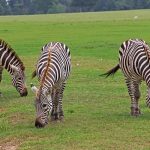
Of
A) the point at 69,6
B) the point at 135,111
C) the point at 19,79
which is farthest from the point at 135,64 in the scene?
the point at 69,6

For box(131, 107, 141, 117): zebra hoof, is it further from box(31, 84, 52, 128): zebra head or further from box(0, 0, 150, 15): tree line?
box(0, 0, 150, 15): tree line

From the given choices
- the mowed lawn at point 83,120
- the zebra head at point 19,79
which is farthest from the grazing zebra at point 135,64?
the zebra head at point 19,79

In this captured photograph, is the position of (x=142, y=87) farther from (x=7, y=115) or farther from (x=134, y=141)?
(x=134, y=141)

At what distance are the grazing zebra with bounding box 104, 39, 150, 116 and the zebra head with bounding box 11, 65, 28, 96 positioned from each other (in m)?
3.78

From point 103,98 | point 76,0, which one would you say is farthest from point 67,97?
point 76,0

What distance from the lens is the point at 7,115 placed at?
1346 cm

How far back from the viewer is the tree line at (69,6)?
419ft

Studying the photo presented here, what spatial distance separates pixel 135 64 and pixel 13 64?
4772 mm

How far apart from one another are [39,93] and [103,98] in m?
4.95

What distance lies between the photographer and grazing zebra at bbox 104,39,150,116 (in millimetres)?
12062

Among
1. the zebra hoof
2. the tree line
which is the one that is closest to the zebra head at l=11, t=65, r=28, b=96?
the zebra hoof

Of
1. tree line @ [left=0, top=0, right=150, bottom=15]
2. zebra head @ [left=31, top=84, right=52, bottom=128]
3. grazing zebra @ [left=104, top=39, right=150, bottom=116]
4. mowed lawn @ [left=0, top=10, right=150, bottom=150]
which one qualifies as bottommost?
mowed lawn @ [left=0, top=10, right=150, bottom=150]

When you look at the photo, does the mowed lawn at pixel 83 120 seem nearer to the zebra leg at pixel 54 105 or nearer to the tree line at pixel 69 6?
the zebra leg at pixel 54 105

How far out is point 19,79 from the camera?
626 inches
